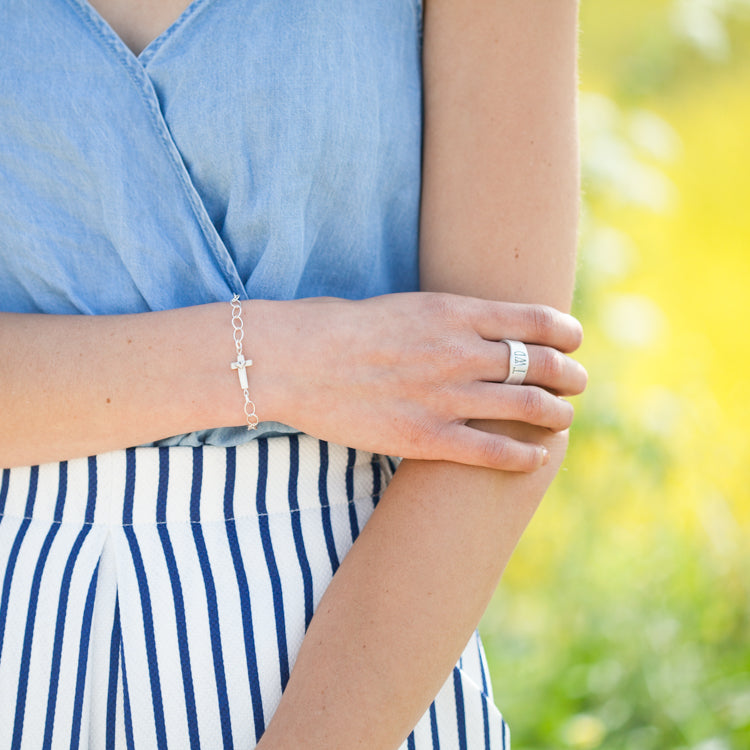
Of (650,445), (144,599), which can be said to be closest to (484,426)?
(144,599)

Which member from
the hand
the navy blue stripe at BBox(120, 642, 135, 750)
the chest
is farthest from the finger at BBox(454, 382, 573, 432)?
the chest

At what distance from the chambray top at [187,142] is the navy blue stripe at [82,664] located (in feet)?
0.77

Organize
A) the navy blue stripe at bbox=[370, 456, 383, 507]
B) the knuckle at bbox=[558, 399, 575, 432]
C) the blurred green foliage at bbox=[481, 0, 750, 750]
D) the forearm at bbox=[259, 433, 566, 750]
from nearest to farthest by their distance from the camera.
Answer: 1. the forearm at bbox=[259, 433, 566, 750]
2. the knuckle at bbox=[558, 399, 575, 432]
3. the navy blue stripe at bbox=[370, 456, 383, 507]
4. the blurred green foliage at bbox=[481, 0, 750, 750]

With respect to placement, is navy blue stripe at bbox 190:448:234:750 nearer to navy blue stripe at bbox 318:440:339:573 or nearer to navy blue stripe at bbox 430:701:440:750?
navy blue stripe at bbox 318:440:339:573

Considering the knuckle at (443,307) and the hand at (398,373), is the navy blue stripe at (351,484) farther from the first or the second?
the knuckle at (443,307)

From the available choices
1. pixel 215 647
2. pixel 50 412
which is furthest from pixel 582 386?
pixel 50 412

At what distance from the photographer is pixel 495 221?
97cm

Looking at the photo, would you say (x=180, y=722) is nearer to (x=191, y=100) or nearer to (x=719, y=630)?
(x=191, y=100)

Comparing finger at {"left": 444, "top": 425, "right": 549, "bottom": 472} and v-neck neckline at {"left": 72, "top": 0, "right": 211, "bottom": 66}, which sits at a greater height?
v-neck neckline at {"left": 72, "top": 0, "right": 211, "bottom": 66}

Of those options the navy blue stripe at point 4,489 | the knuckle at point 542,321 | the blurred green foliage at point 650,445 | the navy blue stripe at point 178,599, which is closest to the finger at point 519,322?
the knuckle at point 542,321

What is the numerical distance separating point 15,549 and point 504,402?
0.66 m

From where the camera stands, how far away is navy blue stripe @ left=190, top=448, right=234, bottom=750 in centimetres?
92

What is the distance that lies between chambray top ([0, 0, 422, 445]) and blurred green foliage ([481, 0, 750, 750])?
1557mm

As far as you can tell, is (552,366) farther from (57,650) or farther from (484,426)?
(57,650)
